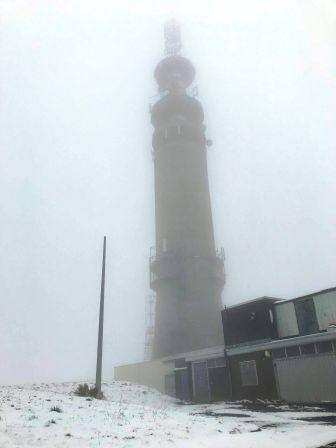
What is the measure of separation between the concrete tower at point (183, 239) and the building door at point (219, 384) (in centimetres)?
952

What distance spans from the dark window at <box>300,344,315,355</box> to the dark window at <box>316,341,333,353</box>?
0.33m

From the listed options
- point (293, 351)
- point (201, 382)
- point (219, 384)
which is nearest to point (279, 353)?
point (293, 351)

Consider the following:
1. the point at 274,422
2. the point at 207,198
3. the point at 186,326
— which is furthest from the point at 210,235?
the point at 274,422

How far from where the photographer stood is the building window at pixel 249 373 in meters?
25.8

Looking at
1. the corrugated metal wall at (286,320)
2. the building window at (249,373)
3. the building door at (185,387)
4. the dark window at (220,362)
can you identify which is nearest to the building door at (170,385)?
the building door at (185,387)

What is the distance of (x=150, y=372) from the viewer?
37.8m

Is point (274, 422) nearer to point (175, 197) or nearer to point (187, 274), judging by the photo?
point (187, 274)

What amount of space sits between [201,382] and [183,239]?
16530 millimetres

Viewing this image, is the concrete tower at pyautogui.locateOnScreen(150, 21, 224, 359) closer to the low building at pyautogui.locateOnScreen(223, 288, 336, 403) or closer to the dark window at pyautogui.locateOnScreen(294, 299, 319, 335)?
the low building at pyautogui.locateOnScreen(223, 288, 336, 403)

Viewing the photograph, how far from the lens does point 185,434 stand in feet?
38.6

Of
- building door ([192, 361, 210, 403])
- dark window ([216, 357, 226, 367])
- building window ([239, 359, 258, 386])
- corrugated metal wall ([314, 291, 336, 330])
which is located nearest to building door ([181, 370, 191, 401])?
building door ([192, 361, 210, 403])

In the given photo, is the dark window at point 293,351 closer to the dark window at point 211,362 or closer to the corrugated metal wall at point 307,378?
the corrugated metal wall at point 307,378

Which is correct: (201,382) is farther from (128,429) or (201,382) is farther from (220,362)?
(128,429)

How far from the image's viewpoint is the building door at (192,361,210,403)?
28.9 meters
